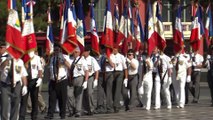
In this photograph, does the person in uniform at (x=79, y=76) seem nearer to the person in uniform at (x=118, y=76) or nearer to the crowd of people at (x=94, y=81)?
the crowd of people at (x=94, y=81)

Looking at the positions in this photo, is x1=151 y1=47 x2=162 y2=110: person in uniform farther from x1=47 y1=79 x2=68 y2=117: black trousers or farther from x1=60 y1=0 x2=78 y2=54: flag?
x1=47 y1=79 x2=68 y2=117: black trousers

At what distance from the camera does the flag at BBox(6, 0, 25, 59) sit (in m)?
16.5

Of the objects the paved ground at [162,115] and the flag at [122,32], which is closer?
the paved ground at [162,115]

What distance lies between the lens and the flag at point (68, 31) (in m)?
21.0

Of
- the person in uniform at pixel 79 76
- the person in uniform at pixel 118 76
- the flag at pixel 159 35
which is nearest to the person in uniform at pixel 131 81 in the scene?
the person in uniform at pixel 118 76

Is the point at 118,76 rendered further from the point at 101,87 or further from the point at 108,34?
the point at 108,34

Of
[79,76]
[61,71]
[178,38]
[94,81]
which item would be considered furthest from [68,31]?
[178,38]

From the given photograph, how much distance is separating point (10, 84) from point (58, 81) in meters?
3.24

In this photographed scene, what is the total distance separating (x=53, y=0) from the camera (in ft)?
140

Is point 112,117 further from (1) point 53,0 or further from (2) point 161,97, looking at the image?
(1) point 53,0

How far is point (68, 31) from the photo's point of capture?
21281 millimetres

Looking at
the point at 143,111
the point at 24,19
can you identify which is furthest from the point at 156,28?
the point at 24,19

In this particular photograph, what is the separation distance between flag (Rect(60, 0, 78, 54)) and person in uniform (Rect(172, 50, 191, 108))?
4.34m

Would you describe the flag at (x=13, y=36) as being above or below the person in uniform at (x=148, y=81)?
above
